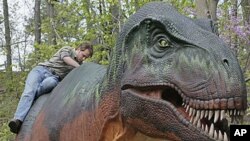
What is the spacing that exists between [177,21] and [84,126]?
868 mm

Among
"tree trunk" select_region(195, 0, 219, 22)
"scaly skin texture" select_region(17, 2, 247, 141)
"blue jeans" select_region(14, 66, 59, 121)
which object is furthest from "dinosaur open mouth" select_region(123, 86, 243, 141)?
"tree trunk" select_region(195, 0, 219, 22)

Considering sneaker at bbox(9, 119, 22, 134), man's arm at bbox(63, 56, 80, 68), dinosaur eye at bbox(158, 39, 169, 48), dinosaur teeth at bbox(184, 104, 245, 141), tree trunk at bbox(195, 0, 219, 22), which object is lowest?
sneaker at bbox(9, 119, 22, 134)

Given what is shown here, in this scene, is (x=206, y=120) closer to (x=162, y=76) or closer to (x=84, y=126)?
(x=162, y=76)

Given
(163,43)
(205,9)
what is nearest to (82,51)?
(163,43)

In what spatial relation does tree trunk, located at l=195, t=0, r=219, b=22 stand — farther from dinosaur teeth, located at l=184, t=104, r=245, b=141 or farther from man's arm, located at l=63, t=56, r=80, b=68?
dinosaur teeth, located at l=184, t=104, r=245, b=141

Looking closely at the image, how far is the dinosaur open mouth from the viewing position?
2111mm

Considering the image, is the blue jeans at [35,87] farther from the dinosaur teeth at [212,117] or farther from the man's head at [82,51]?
the dinosaur teeth at [212,117]

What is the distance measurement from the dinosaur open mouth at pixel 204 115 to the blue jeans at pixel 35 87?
165cm

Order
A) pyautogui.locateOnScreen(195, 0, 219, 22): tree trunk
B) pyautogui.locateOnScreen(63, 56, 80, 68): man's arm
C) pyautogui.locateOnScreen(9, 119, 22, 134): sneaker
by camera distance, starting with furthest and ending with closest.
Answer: pyautogui.locateOnScreen(195, 0, 219, 22): tree trunk < pyautogui.locateOnScreen(63, 56, 80, 68): man's arm < pyautogui.locateOnScreen(9, 119, 22, 134): sneaker

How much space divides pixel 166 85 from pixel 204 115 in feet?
0.75

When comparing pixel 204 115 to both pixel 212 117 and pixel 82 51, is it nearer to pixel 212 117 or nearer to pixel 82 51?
pixel 212 117

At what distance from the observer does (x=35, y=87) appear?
3.85 m

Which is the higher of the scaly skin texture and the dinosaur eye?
the dinosaur eye

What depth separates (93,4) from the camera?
1004 cm
